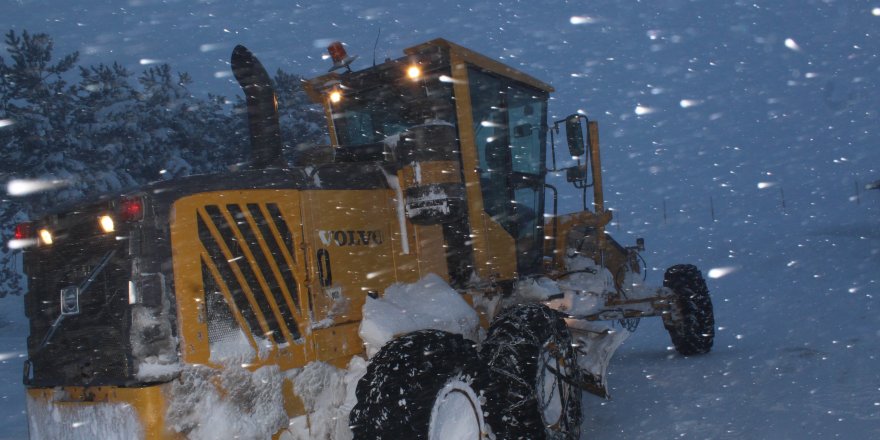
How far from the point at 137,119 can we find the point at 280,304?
22727 mm

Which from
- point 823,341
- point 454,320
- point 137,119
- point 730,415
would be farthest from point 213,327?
point 137,119

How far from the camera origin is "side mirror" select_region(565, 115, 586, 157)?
6824 mm

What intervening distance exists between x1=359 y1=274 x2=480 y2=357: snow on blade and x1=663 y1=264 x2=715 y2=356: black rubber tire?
391 cm

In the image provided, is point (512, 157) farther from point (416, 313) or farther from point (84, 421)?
point (84, 421)

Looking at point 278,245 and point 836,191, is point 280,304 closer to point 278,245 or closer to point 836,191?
point 278,245

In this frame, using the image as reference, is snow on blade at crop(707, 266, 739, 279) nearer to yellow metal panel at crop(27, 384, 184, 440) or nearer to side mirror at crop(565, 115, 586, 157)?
side mirror at crop(565, 115, 586, 157)

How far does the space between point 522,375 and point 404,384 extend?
1116mm

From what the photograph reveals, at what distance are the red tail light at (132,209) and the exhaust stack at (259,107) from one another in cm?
110

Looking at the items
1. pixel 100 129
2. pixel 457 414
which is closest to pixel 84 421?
pixel 457 414

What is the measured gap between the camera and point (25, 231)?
399cm

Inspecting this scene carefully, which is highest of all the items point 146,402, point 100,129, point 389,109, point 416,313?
point 100,129

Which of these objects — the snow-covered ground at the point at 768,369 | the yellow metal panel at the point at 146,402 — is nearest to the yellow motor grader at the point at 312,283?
the yellow metal panel at the point at 146,402

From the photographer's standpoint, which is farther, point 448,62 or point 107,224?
point 448,62

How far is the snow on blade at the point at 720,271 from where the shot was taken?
1605 centimetres
